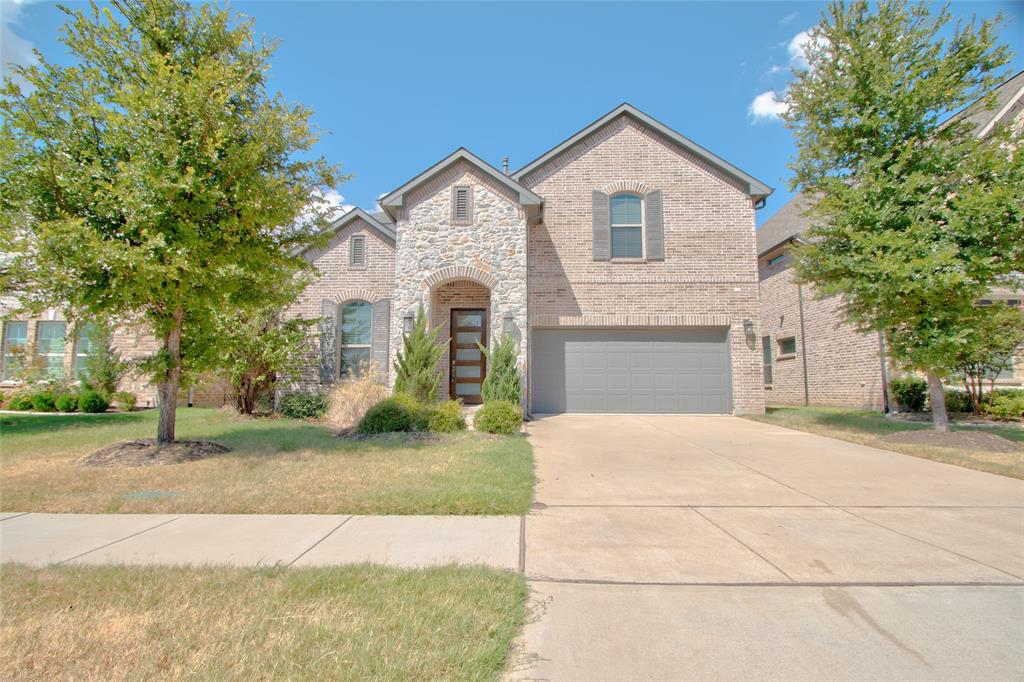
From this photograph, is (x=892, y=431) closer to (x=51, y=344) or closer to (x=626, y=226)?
(x=626, y=226)

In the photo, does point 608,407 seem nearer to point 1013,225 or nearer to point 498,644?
point 1013,225

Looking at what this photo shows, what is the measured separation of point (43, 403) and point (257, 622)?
16.3 m

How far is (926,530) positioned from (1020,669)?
2.17 meters

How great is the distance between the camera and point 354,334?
14172 mm

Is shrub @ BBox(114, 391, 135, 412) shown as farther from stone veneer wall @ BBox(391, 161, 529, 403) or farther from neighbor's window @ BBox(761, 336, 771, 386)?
neighbor's window @ BBox(761, 336, 771, 386)

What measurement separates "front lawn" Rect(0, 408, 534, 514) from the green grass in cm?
154

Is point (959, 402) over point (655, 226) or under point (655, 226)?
under

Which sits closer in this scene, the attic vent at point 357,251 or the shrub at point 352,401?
the shrub at point 352,401

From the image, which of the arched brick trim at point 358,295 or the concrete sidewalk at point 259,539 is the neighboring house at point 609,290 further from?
the concrete sidewalk at point 259,539

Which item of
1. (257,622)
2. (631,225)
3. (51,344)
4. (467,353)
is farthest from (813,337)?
(51,344)

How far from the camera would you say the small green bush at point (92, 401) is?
13570mm

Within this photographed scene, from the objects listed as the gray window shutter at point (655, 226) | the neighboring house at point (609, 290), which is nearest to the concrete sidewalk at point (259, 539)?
the neighboring house at point (609, 290)

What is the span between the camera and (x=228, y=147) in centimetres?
661

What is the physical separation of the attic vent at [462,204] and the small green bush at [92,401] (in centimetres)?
1103
